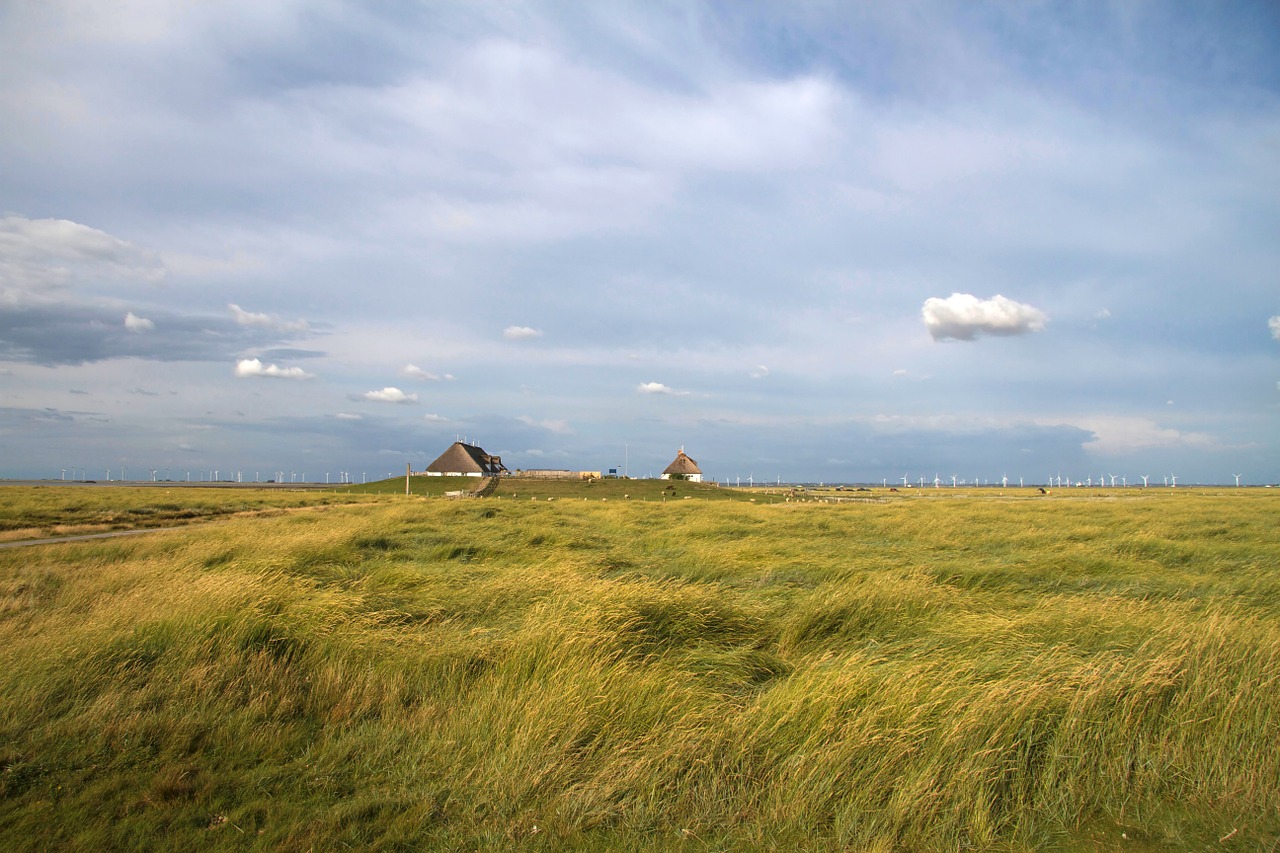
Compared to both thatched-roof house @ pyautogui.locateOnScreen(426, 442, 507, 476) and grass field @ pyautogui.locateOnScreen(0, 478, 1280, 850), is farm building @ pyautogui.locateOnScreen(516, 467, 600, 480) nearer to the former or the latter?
thatched-roof house @ pyautogui.locateOnScreen(426, 442, 507, 476)

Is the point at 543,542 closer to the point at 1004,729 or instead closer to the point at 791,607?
the point at 791,607

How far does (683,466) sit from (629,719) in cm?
9481

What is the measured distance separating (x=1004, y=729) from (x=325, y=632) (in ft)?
21.0

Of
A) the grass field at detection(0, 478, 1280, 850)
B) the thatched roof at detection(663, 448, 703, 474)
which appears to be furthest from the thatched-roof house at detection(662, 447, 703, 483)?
the grass field at detection(0, 478, 1280, 850)

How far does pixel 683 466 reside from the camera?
328 feet

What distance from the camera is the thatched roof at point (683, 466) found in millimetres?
99062

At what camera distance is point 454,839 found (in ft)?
13.6

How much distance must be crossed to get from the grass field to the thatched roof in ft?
294

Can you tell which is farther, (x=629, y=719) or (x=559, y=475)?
(x=559, y=475)

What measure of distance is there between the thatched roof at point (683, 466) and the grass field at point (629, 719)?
8959 centimetres

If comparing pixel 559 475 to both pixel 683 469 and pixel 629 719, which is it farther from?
pixel 629 719

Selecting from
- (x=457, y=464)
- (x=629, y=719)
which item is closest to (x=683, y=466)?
(x=457, y=464)

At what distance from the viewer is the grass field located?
433 centimetres

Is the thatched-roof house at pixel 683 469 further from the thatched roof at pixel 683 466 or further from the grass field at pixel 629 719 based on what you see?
the grass field at pixel 629 719
